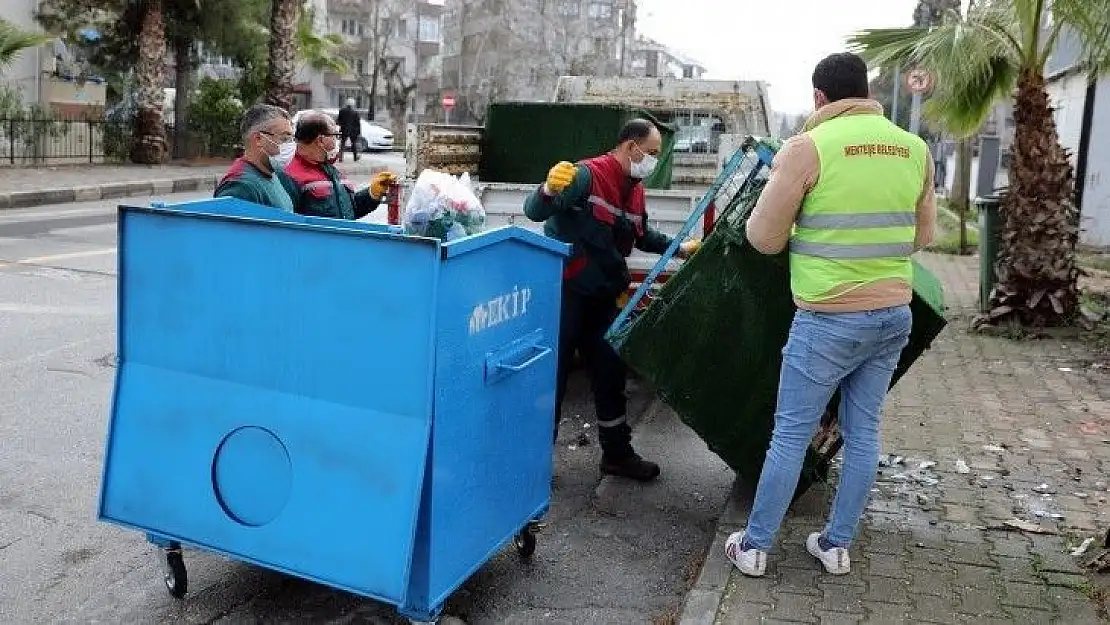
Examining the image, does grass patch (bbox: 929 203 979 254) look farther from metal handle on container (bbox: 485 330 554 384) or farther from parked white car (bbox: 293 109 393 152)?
parked white car (bbox: 293 109 393 152)

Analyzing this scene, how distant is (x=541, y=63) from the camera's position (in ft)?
204

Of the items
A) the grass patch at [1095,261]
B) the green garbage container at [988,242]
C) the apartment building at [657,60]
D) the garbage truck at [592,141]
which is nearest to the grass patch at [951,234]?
the grass patch at [1095,261]

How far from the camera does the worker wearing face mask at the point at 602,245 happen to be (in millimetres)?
5117

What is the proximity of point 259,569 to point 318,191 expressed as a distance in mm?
1726

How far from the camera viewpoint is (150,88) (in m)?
22.9

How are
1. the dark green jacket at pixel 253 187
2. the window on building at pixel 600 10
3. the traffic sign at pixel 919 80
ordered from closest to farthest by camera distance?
the dark green jacket at pixel 253 187
the traffic sign at pixel 919 80
the window on building at pixel 600 10

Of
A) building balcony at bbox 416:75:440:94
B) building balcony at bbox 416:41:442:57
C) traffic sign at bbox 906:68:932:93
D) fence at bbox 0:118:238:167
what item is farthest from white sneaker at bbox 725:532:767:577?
building balcony at bbox 416:41:442:57

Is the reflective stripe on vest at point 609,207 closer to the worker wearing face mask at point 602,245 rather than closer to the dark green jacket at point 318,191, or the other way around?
the worker wearing face mask at point 602,245

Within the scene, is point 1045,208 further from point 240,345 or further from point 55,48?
point 55,48

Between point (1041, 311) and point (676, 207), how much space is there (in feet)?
13.2

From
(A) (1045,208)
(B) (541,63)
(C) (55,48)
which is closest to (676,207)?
(A) (1045,208)

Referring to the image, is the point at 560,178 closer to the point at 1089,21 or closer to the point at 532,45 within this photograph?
the point at 1089,21

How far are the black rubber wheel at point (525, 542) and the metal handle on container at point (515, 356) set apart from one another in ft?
2.53

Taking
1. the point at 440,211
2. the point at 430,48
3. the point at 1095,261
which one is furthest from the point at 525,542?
the point at 430,48
